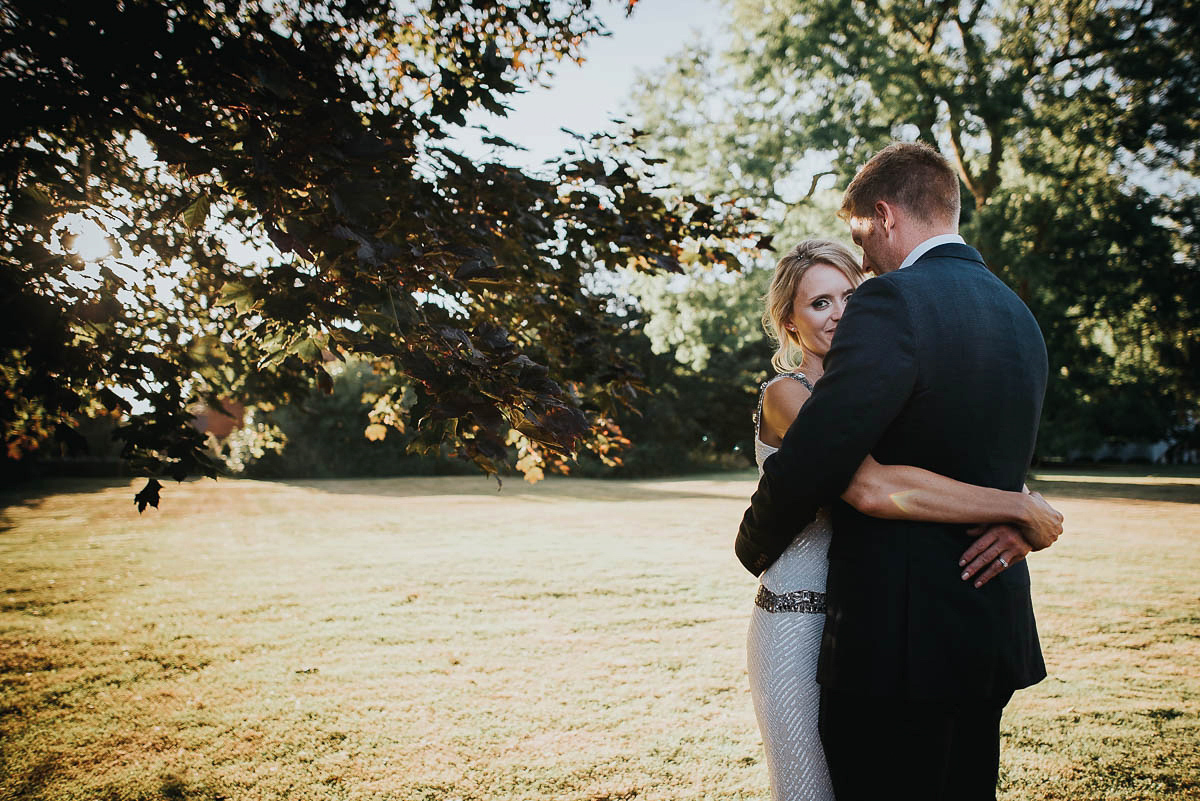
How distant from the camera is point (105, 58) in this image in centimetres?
282

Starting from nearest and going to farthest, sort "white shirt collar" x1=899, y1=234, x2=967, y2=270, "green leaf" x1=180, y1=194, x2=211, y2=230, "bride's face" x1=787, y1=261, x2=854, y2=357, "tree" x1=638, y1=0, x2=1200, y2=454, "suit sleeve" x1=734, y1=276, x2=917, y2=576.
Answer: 1. "suit sleeve" x1=734, y1=276, x2=917, y2=576
2. "white shirt collar" x1=899, y1=234, x2=967, y2=270
3. "bride's face" x1=787, y1=261, x2=854, y2=357
4. "green leaf" x1=180, y1=194, x2=211, y2=230
5. "tree" x1=638, y1=0, x2=1200, y2=454

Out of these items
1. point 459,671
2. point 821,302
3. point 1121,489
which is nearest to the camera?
point 821,302

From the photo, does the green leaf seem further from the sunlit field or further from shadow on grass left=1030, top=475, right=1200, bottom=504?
shadow on grass left=1030, top=475, right=1200, bottom=504

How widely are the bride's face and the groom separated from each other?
0.55m

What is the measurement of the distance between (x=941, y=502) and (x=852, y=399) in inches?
12.9

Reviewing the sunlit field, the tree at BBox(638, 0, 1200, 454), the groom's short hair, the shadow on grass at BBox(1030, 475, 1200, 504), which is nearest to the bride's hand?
the groom's short hair

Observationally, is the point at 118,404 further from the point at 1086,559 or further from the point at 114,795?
A: the point at 1086,559

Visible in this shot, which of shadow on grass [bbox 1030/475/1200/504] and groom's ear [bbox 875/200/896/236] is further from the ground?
groom's ear [bbox 875/200/896/236]

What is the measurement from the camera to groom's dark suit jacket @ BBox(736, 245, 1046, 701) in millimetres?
1640

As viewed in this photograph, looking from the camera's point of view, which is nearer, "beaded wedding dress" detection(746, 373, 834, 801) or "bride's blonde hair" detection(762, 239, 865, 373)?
"beaded wedding dress" detection(746, 373, 834, 801)

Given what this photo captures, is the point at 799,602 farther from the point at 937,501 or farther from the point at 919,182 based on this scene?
the point at 919,182

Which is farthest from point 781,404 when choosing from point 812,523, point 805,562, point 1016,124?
point 1016,124

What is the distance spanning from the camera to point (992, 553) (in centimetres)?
167

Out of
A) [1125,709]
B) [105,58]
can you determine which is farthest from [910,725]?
[1125,709]
